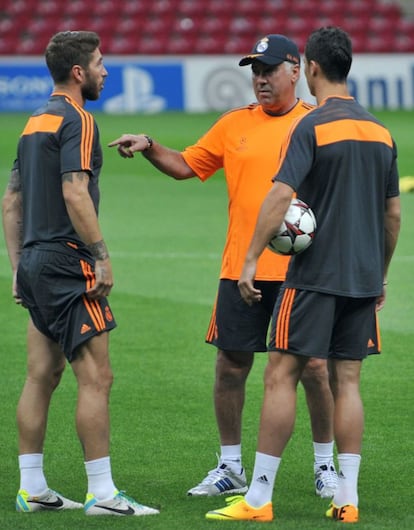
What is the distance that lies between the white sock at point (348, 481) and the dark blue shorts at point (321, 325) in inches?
18.2

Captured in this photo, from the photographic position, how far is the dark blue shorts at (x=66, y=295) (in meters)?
5.73

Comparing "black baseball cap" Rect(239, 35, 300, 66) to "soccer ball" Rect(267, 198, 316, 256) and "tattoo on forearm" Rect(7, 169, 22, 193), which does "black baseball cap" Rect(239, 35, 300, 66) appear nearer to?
"soccer ball" Rect(267, 198, 316, 256)

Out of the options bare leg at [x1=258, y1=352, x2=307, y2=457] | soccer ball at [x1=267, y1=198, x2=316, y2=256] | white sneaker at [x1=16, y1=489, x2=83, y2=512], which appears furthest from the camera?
white sneaker at [x1=16, y1=489, x2=83, y2=512]

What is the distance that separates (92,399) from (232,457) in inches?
42.2

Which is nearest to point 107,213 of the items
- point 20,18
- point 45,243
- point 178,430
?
point 178,430

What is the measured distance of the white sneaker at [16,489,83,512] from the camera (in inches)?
233

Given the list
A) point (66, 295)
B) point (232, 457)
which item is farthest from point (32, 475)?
point (232, 457)

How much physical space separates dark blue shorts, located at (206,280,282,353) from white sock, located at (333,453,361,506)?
906mm

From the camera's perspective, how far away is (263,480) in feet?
18.5

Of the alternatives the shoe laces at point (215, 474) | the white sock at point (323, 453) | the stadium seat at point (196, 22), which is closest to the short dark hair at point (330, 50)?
the white sock at point (323, 453)

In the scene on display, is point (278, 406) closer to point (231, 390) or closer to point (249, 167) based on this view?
point (231, 390)

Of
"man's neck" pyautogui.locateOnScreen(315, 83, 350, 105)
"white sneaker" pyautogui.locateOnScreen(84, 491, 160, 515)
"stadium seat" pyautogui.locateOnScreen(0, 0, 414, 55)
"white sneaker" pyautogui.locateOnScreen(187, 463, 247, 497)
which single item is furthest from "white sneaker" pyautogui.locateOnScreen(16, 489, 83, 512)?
"stadium seat" pyautogui.locateOnScreen(0, 0, 414, 55)

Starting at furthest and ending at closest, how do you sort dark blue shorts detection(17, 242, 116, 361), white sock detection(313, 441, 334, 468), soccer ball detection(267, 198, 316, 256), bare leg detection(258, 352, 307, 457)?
white sock detection(313, 441, 334, 468) → dark blue shorts detection(17, 242, 116, 361) → bare leg detection(258, 352, 307, 457) → soccer ball detection(267, 198, 316, 256)

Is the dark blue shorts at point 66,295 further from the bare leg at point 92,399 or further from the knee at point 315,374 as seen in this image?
the knee at point 315,374
